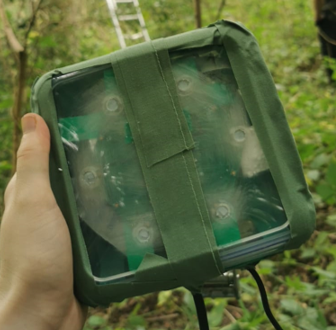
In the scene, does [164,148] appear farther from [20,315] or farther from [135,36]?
[135,36]

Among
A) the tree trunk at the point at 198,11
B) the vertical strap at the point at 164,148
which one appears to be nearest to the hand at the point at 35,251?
the vertical strap at the point at 164,148

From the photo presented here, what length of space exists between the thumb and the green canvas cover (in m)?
0.02

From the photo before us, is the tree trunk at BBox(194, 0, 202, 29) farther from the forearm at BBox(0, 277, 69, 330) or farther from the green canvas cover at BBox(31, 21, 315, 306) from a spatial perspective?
the forearm at BBox(0, 277, 69, 330)

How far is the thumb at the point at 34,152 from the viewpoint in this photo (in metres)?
0.95

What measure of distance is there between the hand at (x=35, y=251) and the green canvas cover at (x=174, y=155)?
0.03 meters

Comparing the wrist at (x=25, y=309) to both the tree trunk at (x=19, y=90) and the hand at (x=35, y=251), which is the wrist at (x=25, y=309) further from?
the tree trunk at (x=19, y=90)

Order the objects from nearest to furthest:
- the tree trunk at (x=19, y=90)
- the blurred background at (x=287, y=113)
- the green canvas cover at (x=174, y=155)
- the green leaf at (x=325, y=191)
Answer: the green canvas cover at (x=174, y=155) → the blurred background at (x=287, y=113) → the green leaf at (x=325, y=191) → the tree trunk at (x=19, y=90)

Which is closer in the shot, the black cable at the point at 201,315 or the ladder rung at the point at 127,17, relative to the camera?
the black cable at the point at 201,315

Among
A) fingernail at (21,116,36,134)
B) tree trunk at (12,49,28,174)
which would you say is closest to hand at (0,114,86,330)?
fingernail at (21,116,36,134)

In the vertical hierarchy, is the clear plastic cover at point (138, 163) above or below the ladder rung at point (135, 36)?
above

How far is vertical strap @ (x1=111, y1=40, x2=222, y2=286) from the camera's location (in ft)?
2.97

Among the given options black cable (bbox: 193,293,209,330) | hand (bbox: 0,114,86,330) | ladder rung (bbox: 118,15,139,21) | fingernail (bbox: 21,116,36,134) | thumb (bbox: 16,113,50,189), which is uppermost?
fingernail (bbox: 21,116,36,134)

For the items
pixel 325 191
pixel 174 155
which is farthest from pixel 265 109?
pixel 325 191

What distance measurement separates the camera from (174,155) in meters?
0.93
